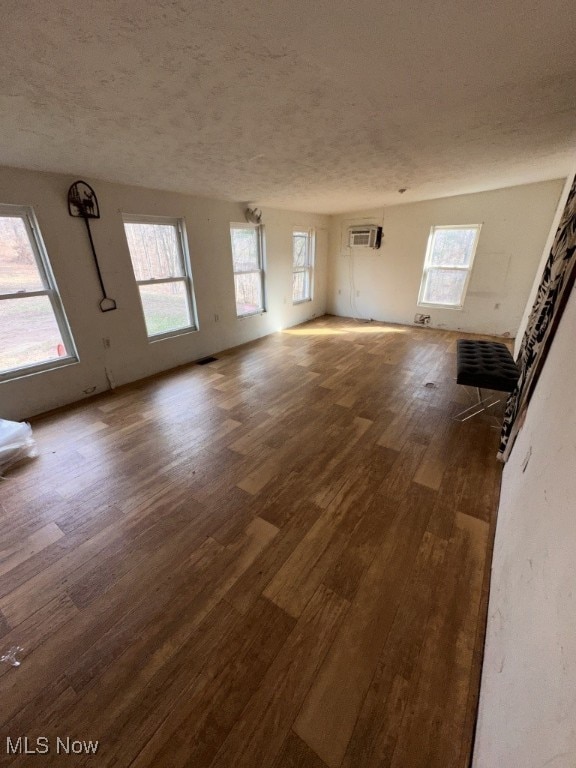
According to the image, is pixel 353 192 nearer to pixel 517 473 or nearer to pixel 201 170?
pixel 201 170

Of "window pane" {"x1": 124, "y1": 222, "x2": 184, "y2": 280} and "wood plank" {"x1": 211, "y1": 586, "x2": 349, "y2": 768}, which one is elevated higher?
"window pane" {"x1": 124, "y1": 222, "x2": 184, "y2": 280}

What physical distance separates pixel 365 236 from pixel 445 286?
183 cm

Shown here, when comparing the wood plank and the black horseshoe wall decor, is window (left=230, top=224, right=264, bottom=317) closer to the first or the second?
the black horseshoe wall decor

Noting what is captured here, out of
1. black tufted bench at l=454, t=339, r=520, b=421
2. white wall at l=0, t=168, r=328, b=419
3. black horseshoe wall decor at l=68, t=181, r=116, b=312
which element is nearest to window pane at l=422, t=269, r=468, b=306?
black tufted bench at l=454, t=339, r=520, b=421

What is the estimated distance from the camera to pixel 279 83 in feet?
4.52

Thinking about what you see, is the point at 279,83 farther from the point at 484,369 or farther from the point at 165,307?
the point at 165,307

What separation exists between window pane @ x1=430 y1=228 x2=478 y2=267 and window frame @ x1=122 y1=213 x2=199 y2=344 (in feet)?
14.3

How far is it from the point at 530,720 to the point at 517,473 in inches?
46.6

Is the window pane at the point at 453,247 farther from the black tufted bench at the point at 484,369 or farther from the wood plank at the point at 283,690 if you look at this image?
the wood plank at the point at 283,690

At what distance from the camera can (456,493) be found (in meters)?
1.94

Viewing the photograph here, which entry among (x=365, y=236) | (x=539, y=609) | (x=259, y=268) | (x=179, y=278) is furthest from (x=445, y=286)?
(x=539, y=609)

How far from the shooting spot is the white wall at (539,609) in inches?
24.2

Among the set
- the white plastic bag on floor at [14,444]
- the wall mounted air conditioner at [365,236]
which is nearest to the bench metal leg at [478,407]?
the white plastic bag on floor at [14,444]

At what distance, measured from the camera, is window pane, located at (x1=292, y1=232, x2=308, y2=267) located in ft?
18.6
